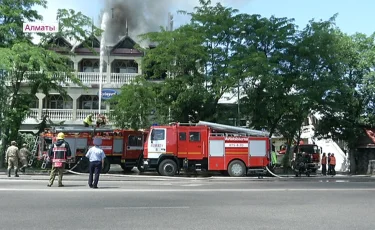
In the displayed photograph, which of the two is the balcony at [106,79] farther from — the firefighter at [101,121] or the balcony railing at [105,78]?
the firefighter at [101,121]

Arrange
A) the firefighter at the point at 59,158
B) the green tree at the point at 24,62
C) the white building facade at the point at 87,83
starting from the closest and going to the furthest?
the firefighter at the point at 59,158, the green tree at the point at 24,62, the white building facade at the point at 87,83

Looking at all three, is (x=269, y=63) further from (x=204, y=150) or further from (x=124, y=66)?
(x=124, y=66)

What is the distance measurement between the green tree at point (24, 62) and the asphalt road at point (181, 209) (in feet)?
36.0

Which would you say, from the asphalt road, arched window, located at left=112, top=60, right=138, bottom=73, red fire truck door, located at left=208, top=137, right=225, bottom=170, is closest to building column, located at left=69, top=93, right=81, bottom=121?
arched window, located at left=112, top=60, right=138, bottom=73

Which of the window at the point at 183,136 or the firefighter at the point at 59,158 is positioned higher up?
the window at the point at 183,136

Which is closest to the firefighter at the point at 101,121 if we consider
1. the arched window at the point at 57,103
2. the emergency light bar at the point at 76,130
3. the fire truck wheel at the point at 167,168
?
the emergency light bar at the point at 76,130

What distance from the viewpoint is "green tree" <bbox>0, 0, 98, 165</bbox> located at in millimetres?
22734

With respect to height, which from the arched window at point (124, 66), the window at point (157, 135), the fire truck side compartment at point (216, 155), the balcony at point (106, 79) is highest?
the arched window at point (124, 66)

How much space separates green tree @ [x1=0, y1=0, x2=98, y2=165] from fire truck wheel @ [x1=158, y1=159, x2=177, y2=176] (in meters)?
6.82

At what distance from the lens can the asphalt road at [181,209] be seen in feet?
27.0

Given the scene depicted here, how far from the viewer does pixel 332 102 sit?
28078mm

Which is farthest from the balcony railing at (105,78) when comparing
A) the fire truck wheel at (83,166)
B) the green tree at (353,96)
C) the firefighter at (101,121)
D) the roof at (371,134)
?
the roof at (371,134)

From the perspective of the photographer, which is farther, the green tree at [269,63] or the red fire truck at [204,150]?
the green tree at [269,63]

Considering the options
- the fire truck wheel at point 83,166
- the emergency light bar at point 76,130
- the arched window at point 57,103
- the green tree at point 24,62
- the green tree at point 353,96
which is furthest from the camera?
the arched window at point 57,103
